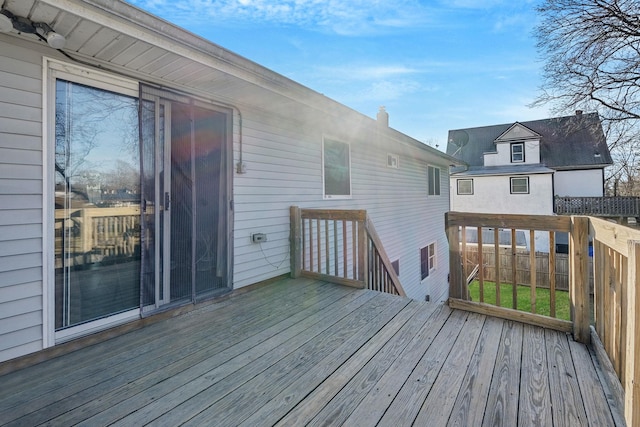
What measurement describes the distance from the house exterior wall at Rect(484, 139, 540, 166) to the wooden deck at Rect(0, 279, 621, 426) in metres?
17.9

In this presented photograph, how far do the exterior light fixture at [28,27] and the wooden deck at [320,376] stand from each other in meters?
2.15

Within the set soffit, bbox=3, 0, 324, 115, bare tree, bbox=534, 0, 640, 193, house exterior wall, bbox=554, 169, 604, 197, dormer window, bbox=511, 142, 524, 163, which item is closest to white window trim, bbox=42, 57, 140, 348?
soffit, bbox=3, 0, 324, 115

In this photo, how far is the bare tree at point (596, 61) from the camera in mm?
7809

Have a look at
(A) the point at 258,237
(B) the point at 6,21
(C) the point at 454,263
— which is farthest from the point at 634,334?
(B) the point at 6,21

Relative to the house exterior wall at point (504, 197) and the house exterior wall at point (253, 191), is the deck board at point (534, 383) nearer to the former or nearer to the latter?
the house exterior wall at point (253, 191)

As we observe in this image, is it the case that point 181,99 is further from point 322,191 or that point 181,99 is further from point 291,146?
point 322,191

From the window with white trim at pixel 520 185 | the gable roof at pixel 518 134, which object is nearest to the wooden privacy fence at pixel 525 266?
the window with white trim at pixel 520 185

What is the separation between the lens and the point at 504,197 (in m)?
17.0

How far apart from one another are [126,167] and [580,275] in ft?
12.2

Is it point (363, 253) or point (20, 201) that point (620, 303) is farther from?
point (20, 201)

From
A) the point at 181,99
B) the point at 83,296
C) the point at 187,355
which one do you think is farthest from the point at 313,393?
the point at 181,99

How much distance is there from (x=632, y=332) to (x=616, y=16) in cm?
1010

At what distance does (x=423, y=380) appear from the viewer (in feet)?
6.32

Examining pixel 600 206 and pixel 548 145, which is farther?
pixel 548 145
